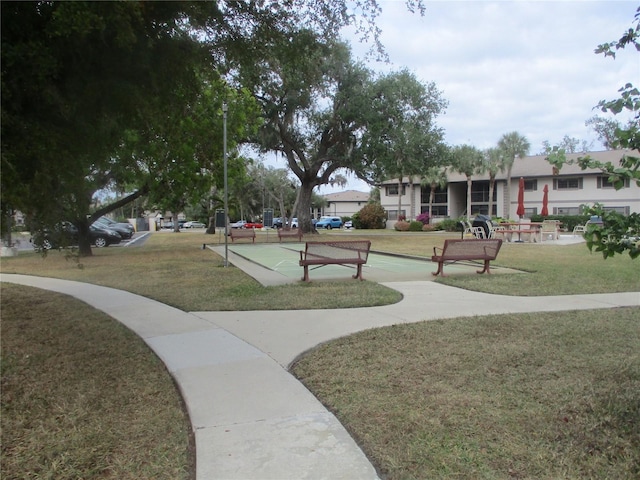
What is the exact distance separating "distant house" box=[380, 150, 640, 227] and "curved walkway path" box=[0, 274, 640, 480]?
110 ft

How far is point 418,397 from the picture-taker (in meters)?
4.02

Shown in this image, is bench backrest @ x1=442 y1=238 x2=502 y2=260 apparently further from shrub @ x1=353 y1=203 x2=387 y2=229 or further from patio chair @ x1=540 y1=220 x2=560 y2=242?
shrub @ x1=353 y1=203 x2=387 y2=229

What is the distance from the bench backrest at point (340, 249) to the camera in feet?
36.6

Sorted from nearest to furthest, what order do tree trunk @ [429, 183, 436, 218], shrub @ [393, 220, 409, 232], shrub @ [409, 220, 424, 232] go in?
shrub @ [409, 220, 424, 232]
shrub @ [393, 220, 409, 232]
tree trunk @ [429, 183, 436, 218]

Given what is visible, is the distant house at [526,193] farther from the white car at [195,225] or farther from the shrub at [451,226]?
the white car at [195,225]

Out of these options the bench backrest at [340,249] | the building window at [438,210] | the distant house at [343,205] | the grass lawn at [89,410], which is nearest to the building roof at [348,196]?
the distant house at [343,205]

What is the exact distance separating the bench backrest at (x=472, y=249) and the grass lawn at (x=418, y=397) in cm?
435

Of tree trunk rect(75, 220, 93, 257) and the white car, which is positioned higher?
tree trunk rect(75, 220, 93, 257)

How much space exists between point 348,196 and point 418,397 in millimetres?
98632

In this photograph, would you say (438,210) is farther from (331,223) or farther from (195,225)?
(195,225)

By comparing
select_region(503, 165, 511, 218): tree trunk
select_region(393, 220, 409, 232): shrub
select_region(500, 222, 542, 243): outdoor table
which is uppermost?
select_region(503, 165, 511, 218): tree trunk

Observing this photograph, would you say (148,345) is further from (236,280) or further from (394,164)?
(394,164)

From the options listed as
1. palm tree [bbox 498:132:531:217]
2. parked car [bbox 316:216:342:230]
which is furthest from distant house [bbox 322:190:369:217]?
palm tree [bbox 498:132:531:217]

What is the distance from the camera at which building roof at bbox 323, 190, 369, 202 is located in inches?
3834
